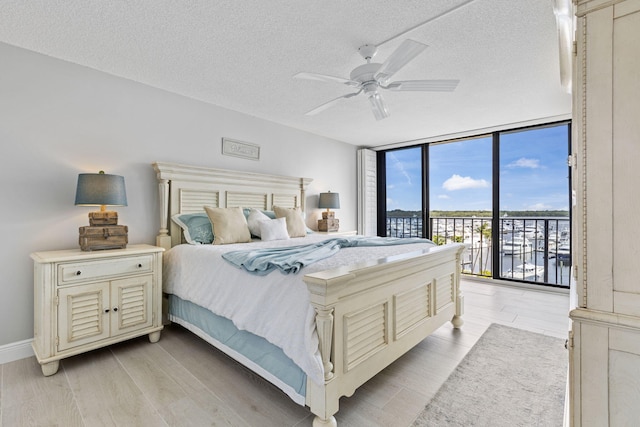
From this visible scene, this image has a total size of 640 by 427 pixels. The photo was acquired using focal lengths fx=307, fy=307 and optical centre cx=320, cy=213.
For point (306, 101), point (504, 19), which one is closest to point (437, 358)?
point (504, 19)

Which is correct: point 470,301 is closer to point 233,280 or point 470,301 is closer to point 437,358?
point 437,358

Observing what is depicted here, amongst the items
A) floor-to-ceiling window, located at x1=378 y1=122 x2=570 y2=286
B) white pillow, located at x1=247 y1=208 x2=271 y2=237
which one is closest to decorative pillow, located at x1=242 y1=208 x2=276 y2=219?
white pillow, located at x1=247 y1=208 x2=271 y2=237

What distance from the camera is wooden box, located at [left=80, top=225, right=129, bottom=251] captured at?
236cm

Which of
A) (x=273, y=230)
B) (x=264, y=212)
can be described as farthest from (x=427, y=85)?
(x=264, y=212)

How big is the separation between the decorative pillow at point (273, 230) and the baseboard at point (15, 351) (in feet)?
6.58

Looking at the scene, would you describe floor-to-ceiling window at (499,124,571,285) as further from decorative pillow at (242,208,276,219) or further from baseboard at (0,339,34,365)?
baseboard at (0,339,34,365)

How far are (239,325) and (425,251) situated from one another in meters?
1.45

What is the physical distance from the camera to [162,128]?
314 centimetres

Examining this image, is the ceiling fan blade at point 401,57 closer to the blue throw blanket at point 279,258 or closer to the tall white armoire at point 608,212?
the tall white armoire at point 608,212

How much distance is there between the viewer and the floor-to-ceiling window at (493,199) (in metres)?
4.36

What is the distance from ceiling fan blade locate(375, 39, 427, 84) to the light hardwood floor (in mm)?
2065

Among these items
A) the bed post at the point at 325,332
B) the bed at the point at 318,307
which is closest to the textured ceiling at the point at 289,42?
the bed at the point at 318,307

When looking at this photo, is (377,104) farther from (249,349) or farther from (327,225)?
(327,225)

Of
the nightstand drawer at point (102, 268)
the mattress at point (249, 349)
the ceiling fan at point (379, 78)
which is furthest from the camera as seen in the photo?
the nightstand drawer at point (102, 268)
